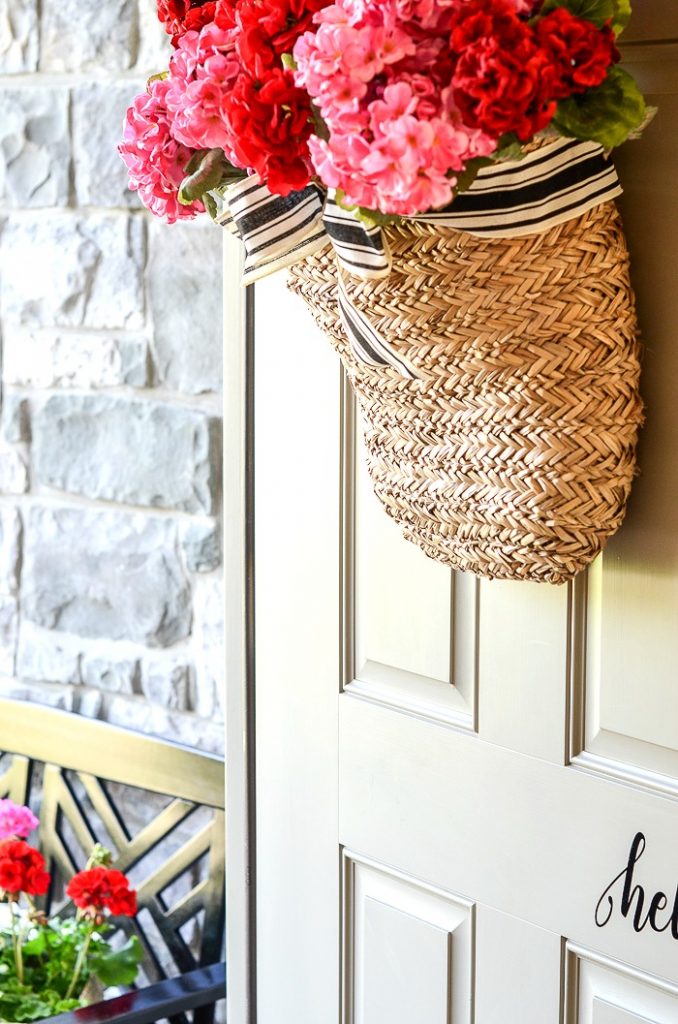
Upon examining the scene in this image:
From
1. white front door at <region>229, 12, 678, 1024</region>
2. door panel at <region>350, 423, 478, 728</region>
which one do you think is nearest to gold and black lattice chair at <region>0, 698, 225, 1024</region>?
white front door at <region>229, 12, 678, 1024</region>

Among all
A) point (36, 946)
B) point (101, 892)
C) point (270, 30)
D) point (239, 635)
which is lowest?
point (36, 946)

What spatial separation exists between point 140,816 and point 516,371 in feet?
4.31

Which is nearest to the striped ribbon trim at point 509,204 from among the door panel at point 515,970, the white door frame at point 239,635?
the white door frame at point 239,635

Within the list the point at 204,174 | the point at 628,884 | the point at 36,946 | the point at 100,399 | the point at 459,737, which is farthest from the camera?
the point at 100,399

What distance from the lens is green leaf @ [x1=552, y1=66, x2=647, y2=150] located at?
27.7 inches

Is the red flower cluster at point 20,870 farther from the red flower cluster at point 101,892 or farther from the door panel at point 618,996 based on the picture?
the door panel at point 618,996

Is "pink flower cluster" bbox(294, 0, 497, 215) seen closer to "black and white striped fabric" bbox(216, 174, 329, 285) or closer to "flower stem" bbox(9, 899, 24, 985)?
"black and white striped fabric" bbox(216, 174, 329, 285)

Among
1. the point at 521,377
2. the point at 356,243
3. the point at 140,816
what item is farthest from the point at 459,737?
the point at 140,816

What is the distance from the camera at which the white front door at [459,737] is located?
0.92 metres

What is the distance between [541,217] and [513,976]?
27.2 inches

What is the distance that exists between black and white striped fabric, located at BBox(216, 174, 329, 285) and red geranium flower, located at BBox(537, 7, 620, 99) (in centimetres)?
24

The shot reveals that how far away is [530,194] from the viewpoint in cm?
75

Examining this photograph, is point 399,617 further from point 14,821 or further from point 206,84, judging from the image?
point 14,821

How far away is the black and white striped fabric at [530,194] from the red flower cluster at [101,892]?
1.17 m
